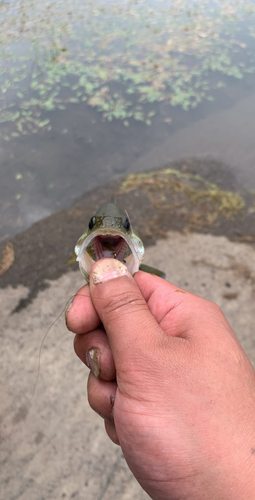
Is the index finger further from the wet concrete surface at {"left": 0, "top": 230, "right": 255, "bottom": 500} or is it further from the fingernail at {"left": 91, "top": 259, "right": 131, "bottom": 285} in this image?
Answer: the wet concrete surface at {"left": 0, "top": 230, "right": 255, "bottom": 500}

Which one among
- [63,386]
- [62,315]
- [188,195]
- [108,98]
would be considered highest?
[108,98]

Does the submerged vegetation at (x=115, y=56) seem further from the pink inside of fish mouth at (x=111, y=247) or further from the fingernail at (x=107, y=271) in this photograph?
the fingernail at (x=107, y=271)

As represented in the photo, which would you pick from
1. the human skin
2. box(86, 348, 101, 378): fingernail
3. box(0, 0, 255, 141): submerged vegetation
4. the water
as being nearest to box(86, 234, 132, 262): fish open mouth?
Result: the human skin

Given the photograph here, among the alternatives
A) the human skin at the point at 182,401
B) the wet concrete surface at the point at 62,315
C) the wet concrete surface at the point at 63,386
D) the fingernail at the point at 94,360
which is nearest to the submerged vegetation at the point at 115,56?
the wet concrete surface at the point at 62,315

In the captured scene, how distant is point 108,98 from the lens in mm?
8422

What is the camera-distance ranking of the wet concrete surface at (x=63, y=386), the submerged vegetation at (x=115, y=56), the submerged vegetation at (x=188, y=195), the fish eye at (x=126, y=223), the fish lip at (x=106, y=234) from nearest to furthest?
the fish lip at (x=106, y=234) < the fish eye at (x=126, y=223) < the wet concrete surface at (x=63, y=386) < the submerged vegetation at (x=188, y=195) < the submerged vegetation at (x=115, y=56)

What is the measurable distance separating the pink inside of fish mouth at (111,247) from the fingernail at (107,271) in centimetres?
51

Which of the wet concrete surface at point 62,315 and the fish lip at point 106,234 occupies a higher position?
the fish lip at point 106,234

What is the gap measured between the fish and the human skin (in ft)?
1.30

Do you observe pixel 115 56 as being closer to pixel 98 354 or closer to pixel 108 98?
pixel 108 98

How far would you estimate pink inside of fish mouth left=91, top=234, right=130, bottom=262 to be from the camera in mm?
2479

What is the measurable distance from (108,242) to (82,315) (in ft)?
2.47

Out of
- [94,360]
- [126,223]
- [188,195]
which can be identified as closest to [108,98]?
[188,195]

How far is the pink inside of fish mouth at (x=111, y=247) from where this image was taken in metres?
2.48
